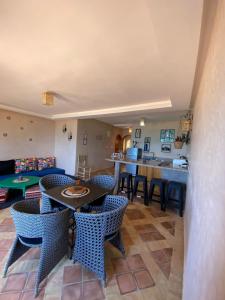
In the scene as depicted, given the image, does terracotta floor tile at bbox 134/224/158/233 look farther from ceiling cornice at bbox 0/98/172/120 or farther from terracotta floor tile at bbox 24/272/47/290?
ceiling cornice at bbox 0/98/172/120

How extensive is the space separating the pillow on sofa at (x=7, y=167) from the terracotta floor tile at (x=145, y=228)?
3974mm

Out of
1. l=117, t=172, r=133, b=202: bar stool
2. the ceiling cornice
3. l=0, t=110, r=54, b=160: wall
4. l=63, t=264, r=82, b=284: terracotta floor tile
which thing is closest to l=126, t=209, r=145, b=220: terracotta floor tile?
l=117, t=172, r=133, b=202: bar stool

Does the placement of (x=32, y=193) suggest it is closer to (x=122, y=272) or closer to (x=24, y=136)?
(x=122, y=272)

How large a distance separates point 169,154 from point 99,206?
4.27m

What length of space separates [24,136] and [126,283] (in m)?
5.24

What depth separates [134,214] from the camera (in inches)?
121

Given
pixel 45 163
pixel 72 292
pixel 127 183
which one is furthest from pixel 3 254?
pixel 45 163

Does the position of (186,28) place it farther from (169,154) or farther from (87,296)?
(169,154)

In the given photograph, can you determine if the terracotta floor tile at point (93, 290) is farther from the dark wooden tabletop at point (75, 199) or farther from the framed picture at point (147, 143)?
the framed picture at point (147, 143)

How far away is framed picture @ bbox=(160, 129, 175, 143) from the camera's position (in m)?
5.76

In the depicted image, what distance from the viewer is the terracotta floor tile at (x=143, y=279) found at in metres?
1.60

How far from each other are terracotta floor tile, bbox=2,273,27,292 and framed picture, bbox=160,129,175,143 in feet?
18.0

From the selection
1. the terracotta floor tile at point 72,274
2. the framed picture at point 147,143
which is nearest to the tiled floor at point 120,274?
the terracotta floor tile at point 72,274

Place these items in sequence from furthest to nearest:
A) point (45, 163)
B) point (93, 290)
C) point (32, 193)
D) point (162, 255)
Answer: point (45, 163), point (32, 193), point (162, 255), point (93, 290)
